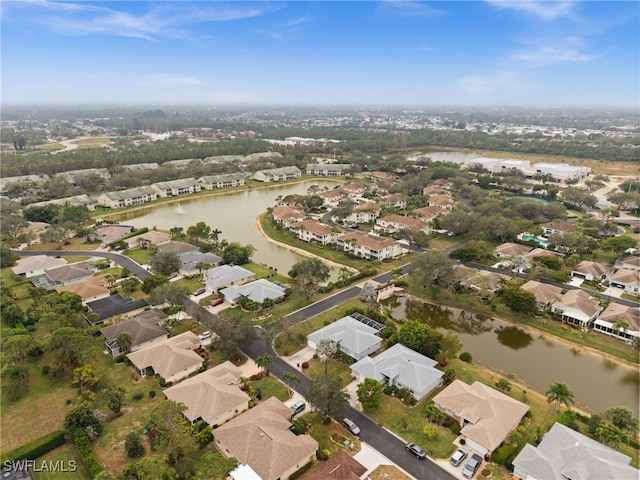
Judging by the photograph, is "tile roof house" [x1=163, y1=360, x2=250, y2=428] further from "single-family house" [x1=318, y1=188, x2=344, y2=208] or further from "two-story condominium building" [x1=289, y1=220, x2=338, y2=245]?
"single-family house" [x1=318, y1=188, x2=344, y2=208]

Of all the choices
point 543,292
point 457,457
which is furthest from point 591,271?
point 457,457

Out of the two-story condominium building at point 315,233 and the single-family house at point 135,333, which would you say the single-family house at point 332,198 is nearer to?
the two-story condominium building at point 315,233

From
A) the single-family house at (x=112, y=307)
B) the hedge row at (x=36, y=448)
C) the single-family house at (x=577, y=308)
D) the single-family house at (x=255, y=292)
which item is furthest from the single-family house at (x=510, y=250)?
the hedge row at (x=36, y=448)

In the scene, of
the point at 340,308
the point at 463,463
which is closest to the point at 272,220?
the point at 340,308

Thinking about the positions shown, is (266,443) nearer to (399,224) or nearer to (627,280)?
(627,280)

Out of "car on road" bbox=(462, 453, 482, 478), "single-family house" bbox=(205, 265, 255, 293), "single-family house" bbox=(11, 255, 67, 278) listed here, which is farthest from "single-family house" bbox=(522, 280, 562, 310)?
"single-family house" bbox=(11, 255, 67, 278)

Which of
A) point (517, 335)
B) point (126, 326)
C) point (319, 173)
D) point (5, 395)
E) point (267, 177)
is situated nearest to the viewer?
point (5, 395)

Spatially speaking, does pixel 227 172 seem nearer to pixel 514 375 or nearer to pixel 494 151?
pixel 514 375
